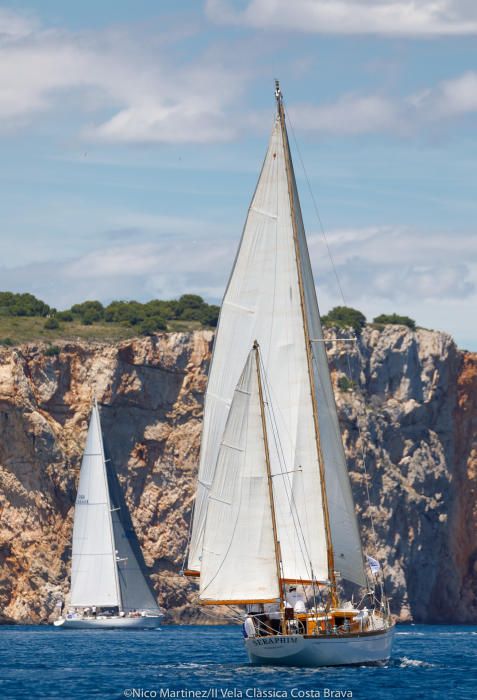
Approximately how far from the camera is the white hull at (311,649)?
48.5 meters

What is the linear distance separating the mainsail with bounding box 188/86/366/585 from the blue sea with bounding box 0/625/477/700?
416 cm

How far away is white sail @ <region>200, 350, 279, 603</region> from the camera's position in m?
48.4

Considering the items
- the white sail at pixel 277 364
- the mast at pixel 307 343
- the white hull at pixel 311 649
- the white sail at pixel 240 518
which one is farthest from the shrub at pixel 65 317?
the white sail at pixel 240 518

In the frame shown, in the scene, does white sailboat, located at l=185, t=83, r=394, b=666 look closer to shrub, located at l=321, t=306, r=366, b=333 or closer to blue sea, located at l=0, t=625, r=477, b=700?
blue sea, located at l=0, t=625, r=477, b=700

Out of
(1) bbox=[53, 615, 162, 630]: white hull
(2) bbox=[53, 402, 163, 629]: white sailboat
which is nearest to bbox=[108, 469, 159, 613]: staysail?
(2) bbox=[53, 402, 163, 629]: white sailboat

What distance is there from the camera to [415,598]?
12119 cm

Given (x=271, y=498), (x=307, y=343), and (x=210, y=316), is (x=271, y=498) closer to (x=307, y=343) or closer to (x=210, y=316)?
(x=307, y=343)

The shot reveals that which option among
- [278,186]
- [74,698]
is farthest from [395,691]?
[278,186]

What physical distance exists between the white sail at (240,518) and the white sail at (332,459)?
4.54 metres

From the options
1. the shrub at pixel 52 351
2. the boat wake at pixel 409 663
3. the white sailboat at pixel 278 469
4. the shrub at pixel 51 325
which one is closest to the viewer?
the white sailboat at pixel 278 469

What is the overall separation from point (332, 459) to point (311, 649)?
7.60 meters

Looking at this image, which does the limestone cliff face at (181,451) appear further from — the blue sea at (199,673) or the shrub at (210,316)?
the blue sea at (199,673)

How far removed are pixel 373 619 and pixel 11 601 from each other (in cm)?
5986

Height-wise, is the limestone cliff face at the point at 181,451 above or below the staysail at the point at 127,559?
above
